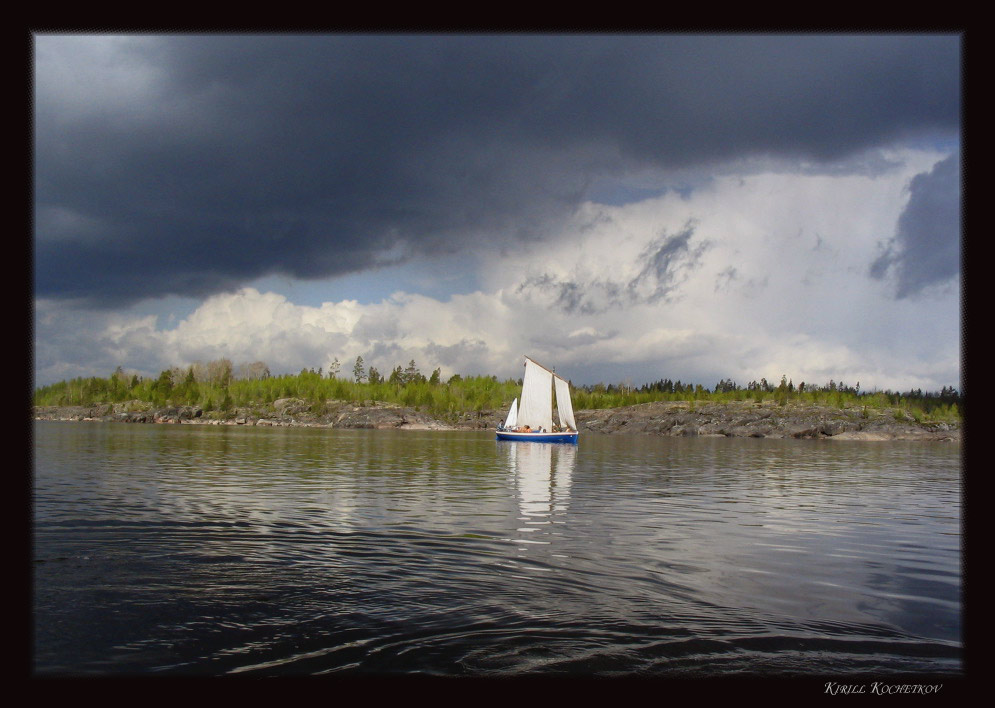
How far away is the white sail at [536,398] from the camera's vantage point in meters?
133

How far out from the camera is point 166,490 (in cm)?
3625

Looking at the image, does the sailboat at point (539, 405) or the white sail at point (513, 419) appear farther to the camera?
the white sail at point (513, 419)

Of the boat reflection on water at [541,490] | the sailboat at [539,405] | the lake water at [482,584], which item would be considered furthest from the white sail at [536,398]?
the lake water at [482,584]

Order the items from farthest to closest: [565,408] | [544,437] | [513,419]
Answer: [513,419] < [565,408] < [544,437]

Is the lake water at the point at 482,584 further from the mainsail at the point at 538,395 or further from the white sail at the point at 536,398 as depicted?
the white sail at the point at 536,398

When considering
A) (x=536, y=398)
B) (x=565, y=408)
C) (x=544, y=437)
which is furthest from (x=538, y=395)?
(x=544, y=437)

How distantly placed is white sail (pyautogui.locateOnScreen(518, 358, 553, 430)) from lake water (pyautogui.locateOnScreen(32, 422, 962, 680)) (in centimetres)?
9540

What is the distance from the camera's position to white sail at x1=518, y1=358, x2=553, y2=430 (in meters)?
133

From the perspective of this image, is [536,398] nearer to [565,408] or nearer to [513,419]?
[565,408]

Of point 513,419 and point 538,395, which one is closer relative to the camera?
point 538,395

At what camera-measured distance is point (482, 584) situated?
16.9m

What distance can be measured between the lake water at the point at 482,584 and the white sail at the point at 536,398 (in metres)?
95.4

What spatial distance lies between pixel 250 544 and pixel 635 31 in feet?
64.1

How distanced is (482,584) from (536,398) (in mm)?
117567
